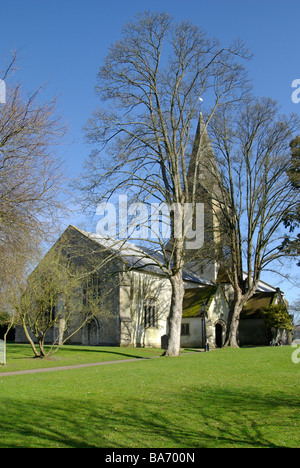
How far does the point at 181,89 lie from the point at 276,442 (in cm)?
2263

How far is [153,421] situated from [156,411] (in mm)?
794

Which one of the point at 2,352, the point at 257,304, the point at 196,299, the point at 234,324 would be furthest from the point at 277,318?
the point at 2,352

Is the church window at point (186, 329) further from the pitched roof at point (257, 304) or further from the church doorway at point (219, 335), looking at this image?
the pitched roof at point (257, 304)

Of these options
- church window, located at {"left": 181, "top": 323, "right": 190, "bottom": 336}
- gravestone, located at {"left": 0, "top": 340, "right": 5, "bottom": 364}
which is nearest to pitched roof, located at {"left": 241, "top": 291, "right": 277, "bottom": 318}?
church window, located at {"left": 181, "top": 323, "right": 190, "bottom": 336}

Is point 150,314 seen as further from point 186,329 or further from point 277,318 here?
point 277,318

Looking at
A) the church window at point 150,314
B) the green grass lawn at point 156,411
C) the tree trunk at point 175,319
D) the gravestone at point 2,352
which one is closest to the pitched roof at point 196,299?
the church window at point 150,314

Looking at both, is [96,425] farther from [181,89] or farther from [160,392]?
[181,89]

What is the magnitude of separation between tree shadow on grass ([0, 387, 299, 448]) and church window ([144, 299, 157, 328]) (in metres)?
28.2

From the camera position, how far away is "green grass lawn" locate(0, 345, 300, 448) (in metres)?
6.59

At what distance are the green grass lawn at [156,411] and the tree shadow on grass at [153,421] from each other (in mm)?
15

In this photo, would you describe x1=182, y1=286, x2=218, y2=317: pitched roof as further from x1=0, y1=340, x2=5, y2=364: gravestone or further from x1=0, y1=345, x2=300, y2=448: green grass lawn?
x1=0, y1=345, x2=300, y2=448: green grass lawn

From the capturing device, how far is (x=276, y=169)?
29891mm

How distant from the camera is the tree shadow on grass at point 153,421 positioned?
650 cm

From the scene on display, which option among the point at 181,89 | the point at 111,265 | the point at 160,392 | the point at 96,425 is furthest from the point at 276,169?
the point at 96,425
